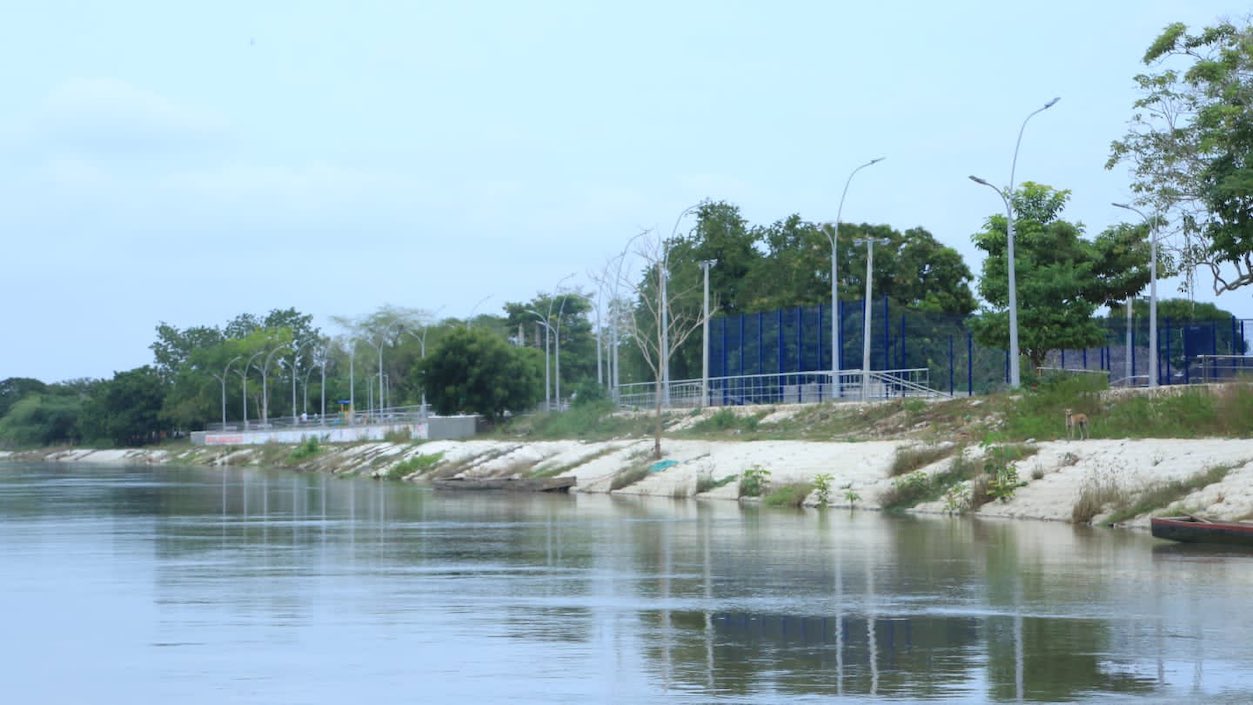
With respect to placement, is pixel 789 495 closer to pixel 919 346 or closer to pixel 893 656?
pixel 893 656

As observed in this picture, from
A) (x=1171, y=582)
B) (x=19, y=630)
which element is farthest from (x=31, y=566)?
(x=1171, y=582)

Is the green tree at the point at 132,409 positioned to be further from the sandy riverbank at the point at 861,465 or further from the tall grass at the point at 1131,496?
the tall grass at the point at 1131,496

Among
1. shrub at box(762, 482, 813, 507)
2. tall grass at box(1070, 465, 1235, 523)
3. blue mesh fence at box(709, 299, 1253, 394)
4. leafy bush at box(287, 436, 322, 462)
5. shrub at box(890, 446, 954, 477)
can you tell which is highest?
blue mesh fence at box(709, 299, 1253, 394)

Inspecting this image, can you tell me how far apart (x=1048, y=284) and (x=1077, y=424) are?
28122mm

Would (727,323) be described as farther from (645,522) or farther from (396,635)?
(396,635)

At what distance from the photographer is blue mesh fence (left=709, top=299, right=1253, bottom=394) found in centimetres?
6353

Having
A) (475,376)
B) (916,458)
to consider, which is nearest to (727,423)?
(916,458)

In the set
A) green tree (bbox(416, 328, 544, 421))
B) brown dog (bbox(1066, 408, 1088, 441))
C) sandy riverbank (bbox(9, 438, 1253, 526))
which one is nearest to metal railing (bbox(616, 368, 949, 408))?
sandy riverbank (bbox(9, 438, 1253, 526))

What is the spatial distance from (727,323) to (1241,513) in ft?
170

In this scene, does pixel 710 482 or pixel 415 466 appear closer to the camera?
pixel 710 482

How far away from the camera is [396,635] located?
15039mm

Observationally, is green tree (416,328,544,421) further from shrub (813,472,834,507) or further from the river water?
the river water

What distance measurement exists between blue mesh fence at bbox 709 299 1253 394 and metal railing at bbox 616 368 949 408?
0.69 m

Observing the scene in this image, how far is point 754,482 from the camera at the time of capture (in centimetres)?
4188
